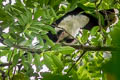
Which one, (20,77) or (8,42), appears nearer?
(8,42)

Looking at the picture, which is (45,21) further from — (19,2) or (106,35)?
(106,35)

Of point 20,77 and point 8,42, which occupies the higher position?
point 8,42

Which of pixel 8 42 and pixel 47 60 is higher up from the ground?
pixel 8 42

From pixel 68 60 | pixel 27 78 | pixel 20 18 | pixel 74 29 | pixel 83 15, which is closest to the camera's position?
pixel 20 18

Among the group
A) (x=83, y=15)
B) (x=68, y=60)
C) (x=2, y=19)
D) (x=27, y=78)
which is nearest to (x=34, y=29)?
(x=2, y=19)

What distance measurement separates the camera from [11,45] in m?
1.09

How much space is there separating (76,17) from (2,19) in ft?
3.78

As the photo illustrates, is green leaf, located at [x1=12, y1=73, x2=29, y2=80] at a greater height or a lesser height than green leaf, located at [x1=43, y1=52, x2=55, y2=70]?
lesser

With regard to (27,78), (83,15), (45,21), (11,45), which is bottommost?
(27,78)

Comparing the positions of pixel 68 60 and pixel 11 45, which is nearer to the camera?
pixel 11 45

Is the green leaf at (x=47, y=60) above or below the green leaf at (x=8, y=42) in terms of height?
below

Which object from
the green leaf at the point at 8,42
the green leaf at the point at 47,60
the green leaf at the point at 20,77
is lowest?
the green leaf at the point at 20,77

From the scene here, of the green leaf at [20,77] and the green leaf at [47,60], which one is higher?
the green leaf at [47,60]

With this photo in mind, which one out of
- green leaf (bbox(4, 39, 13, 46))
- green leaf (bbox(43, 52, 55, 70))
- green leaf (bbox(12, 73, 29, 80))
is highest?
green leaf (bbox(4, 39, 13, 46))
